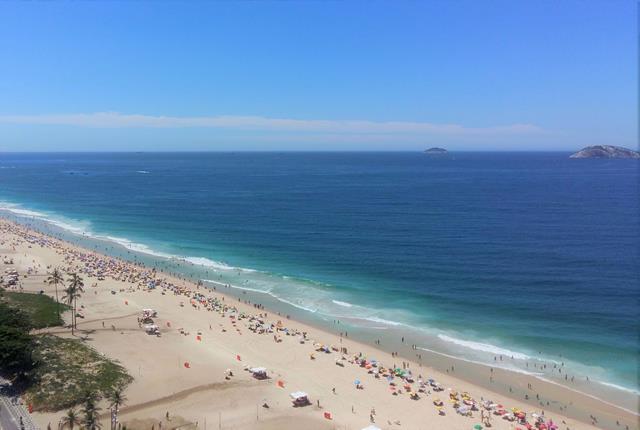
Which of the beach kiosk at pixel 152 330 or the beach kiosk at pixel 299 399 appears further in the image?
the beach kiosk at pixel 152 330

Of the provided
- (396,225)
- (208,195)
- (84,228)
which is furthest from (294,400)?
(208,195)

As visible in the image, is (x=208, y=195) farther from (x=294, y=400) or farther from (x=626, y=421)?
(x=626, y=421)

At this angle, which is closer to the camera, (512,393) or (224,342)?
(512,393)

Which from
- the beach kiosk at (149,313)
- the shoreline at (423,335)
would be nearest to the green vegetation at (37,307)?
the beach kiosk at (149,313)

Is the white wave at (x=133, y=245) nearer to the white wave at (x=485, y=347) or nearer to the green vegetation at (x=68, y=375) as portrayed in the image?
the green vegetation at (x=68, y=375)

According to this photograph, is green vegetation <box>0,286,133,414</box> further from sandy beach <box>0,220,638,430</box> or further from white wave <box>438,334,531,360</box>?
white wave <box>438,334,531,360</box>

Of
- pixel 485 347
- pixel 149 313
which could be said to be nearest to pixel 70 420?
pixel 149 313

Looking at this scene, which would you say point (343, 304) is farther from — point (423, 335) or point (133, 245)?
point (133, 245)

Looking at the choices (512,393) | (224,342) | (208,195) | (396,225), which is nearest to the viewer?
(512,393)
